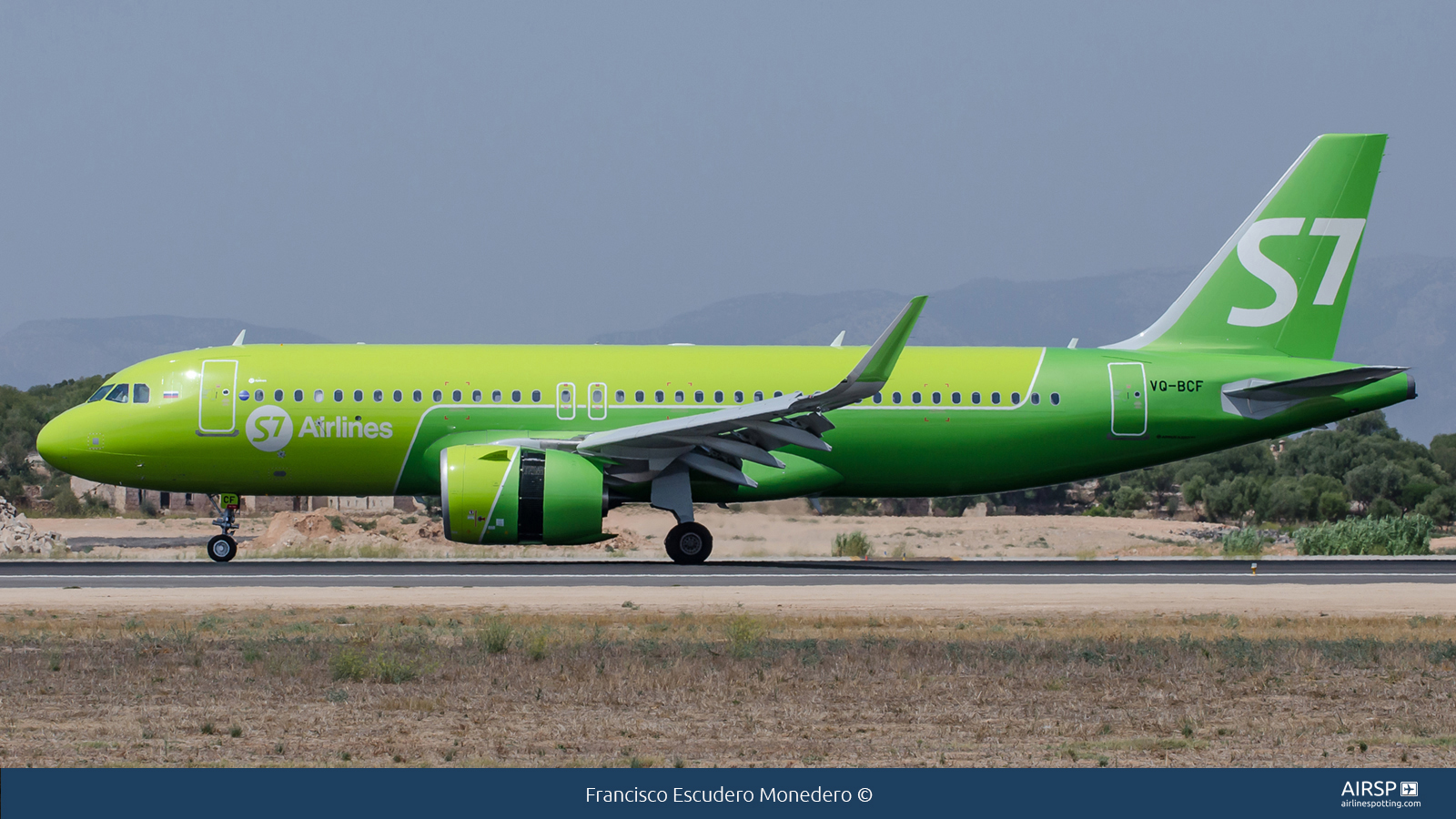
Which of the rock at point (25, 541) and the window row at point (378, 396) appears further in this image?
the rock at point (25, 541)

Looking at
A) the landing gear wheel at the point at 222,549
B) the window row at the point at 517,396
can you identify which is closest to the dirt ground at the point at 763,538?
the landing gear wheel at the point at 222,549

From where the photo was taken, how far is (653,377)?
28.3m

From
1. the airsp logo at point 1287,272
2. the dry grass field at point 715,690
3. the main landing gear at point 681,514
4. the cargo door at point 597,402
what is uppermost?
the airsp logo at point 1287,272

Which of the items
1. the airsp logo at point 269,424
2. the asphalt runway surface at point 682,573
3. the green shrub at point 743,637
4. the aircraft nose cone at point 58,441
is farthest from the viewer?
the aircraft nose cone at point 58,441

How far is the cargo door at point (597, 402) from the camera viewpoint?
27812 mm

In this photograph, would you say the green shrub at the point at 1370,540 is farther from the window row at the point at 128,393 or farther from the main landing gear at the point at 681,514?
the window row at the point at 128,393

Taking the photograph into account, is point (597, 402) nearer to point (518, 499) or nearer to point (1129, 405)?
point (518, 499)

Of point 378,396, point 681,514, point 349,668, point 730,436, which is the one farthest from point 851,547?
point 349,668

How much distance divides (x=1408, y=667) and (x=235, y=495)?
21395 mm

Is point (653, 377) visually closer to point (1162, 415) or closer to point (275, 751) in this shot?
point (1162, 415)

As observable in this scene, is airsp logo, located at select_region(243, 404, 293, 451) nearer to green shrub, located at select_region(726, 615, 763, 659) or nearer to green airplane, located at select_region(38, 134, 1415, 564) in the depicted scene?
green airplane, located at select_region(38, 134, 1415, 564)

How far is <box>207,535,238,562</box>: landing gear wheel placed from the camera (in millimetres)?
28656

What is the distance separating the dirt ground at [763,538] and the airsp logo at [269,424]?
406 centimetres

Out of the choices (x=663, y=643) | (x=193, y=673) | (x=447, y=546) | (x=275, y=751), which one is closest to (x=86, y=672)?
(x=193, y=673)
